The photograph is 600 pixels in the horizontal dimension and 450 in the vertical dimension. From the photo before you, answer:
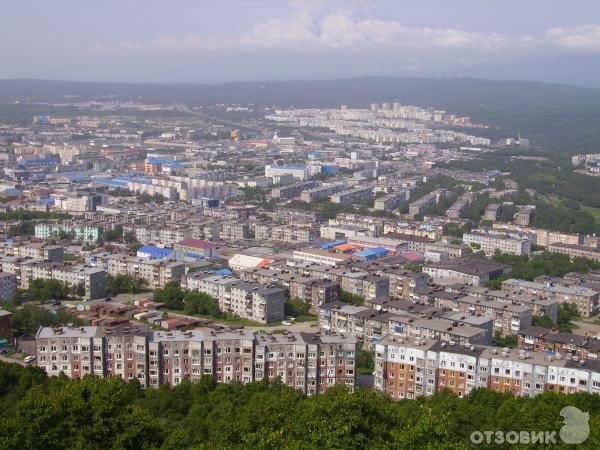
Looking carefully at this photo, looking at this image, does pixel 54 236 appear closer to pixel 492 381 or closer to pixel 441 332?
pixel 441 332

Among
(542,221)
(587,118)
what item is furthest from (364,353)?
(587,118)

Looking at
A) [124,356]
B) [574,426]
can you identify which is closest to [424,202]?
[124,356]

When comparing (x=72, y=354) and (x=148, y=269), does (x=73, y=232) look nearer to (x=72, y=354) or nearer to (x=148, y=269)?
(x=148, y=269)

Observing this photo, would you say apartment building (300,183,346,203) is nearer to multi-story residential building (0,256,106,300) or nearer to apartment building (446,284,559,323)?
multi-story residential building (0,256,106,300)

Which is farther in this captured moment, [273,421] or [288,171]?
[288,171]

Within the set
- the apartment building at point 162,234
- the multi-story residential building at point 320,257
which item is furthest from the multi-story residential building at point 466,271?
the apartment building at point 162,234

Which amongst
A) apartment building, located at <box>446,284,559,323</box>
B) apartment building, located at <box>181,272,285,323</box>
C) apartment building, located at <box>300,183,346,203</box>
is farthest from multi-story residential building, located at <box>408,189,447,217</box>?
apartment building, located at <box>181,272,285,323</box>

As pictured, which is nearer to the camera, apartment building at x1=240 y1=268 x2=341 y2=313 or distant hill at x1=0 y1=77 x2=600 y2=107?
apartment building at x1=240 y1=268 x2=341 y2=313
